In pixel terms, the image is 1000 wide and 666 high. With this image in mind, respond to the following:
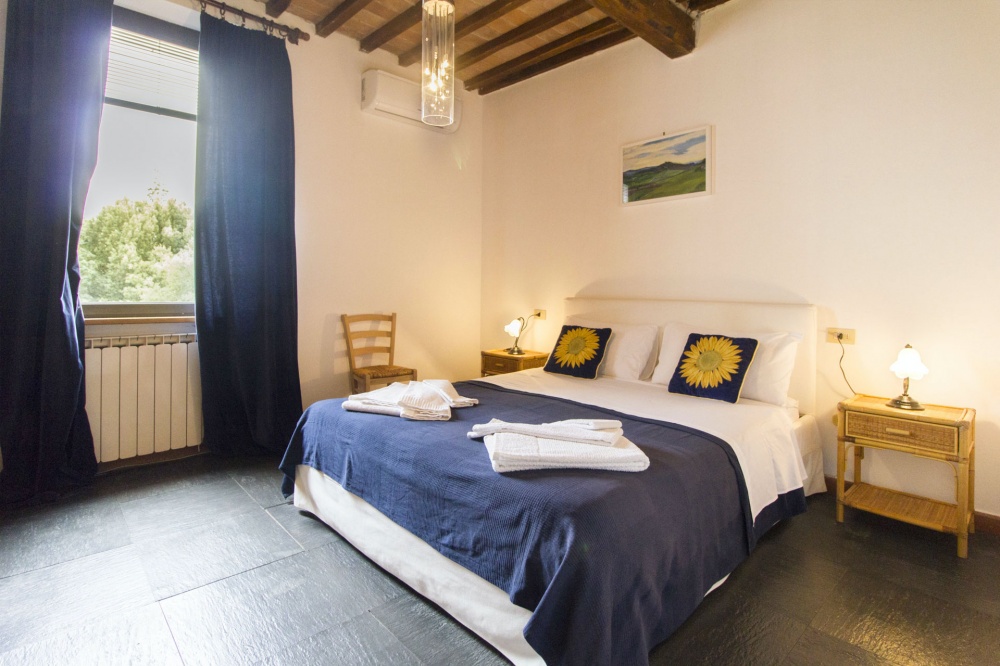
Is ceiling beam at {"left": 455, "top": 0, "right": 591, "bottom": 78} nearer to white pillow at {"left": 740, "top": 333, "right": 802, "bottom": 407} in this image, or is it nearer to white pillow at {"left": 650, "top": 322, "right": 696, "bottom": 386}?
white pillow at {"left": 650, "top": 322, "right": 696, "bottom": 386}

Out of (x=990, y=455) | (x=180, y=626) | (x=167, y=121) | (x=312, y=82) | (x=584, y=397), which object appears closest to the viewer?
(x=180, y=626)

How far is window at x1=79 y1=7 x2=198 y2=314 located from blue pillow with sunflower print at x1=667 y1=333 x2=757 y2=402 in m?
2.99

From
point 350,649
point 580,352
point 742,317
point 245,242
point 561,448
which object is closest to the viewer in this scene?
point 350,649

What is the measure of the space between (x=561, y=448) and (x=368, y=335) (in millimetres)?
2545

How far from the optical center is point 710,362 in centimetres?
277

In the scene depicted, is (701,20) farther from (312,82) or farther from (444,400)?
(444,400)

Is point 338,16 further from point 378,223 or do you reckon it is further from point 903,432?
point 903,432

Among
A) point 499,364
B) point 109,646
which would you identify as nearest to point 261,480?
point 109,646

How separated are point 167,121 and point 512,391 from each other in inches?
105

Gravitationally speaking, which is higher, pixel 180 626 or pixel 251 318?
pixel 251 318

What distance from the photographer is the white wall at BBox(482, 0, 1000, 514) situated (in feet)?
7.87

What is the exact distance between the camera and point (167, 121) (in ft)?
10.6

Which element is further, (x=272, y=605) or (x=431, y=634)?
(x=272, y=605)

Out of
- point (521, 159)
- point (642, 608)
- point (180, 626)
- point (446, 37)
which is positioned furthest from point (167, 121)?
point (642, 608)
